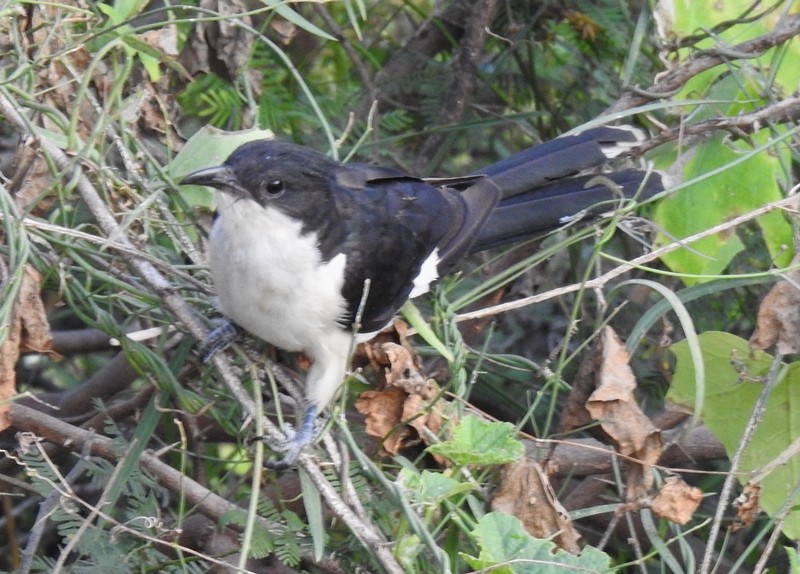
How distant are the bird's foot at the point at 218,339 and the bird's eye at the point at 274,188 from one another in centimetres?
29

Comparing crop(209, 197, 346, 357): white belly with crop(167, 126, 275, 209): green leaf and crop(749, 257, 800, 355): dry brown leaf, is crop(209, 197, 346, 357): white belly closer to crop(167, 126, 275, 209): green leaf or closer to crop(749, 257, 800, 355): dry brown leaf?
crop(167, 126, 275, 209): green leaf

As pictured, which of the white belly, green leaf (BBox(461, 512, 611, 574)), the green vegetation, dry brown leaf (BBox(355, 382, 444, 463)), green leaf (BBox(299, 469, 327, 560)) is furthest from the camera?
the white belly

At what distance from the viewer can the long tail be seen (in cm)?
270

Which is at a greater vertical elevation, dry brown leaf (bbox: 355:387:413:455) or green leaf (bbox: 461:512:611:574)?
green leaf (bbox: 461:512:611:574)

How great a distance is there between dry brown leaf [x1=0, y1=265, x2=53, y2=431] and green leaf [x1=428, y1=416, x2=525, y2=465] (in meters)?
0.74

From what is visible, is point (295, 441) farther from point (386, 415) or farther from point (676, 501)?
point (676, 501)

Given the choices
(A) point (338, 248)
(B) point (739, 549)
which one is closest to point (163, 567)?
(A) point (338, 248)

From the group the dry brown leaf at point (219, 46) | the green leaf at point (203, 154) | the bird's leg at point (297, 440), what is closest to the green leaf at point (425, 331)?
the bird's leg at point (297, 440)

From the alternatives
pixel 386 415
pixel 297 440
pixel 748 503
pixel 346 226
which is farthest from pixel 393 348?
pixel 748 503

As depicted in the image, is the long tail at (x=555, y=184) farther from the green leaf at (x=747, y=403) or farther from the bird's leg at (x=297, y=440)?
the bird's leg at (x=297, y=440)

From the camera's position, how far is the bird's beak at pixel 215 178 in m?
2.15

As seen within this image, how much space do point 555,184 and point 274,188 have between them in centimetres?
84

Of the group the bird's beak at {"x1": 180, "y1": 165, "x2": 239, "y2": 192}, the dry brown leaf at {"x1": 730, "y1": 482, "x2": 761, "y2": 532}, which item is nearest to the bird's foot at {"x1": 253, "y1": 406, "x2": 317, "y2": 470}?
the bird's beak at {"x1": 180, "y1": 165, "x2": 239, "y2": 192}

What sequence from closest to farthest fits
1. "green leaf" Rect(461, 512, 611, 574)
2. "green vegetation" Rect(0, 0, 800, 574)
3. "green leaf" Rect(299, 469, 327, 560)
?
"green leaf" Rect(461, 512, 611, 574) < "green leaf" Rect(299, 469, 327, 560) < "green vegetation" Rect(0, 0, 800, 574)
